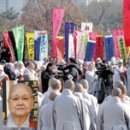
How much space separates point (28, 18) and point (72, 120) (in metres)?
56.4

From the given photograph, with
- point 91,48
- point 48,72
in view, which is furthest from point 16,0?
point 48,72

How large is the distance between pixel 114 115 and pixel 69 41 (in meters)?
15.3

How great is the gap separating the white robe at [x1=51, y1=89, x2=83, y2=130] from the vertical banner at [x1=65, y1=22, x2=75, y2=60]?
1439 cm

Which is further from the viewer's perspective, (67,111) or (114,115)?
(67,111)

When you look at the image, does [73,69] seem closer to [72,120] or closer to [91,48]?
[72,120]

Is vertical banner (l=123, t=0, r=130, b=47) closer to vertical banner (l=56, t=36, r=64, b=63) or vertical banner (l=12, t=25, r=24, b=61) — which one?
vertical banner (l=12, t=25, r=24, b=61)

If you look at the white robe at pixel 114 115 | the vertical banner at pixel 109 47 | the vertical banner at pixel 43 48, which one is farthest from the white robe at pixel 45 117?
the vertical banner at pixel 109 47

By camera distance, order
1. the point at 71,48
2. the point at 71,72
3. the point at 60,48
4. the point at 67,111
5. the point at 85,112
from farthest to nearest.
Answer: the point at 60,48, the point at 71,48, the point at 71,72, the point at 85,112, the point at 67,111

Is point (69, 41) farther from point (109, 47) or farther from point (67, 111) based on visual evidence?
point (67, 111)

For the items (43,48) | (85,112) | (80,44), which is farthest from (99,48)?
(85,112)

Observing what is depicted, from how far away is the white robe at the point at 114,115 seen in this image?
14289 mm

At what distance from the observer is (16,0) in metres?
134

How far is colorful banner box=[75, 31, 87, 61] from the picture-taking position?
30156mm

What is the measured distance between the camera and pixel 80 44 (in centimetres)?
3072
